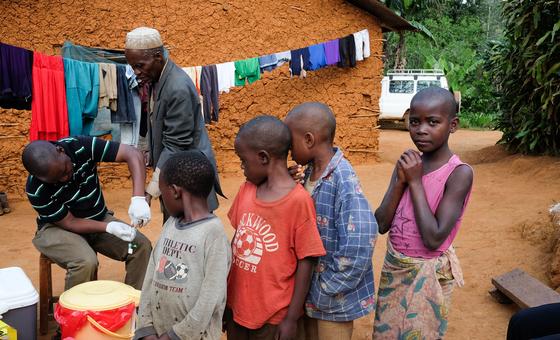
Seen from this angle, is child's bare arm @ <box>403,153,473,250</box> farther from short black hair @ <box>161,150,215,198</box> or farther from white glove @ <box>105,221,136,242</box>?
white glove @ <box>105,221,136,242</box>

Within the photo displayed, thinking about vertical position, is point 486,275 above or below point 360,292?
below

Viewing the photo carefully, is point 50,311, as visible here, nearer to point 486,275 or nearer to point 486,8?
point 486,275

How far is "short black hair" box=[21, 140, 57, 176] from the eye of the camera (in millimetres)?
2705

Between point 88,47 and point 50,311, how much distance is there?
14.2ft

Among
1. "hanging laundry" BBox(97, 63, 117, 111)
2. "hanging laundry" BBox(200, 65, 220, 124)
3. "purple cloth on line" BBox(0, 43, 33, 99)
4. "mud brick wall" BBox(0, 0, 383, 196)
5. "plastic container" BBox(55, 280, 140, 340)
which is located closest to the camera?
"plastic container" BBox(55, 280, 140, 340)

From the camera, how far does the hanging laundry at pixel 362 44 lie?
807cm

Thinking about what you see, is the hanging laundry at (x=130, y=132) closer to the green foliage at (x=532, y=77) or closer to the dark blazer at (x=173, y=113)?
the dark blazer at (x=173, y=113)

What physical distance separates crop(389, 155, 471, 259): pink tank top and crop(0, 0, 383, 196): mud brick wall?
5.94 meters

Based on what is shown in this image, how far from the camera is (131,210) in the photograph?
2.86 m

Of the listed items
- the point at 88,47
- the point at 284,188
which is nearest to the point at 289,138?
the point at 284,188

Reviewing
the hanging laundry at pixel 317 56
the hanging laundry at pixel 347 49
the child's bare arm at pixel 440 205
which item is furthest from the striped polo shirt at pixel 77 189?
the hanging laundry at pixel 347 49

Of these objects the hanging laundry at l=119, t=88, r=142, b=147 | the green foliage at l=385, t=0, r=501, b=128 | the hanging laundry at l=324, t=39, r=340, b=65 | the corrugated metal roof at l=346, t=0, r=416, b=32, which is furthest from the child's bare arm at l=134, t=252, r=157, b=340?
the green foliage at l=385, t=0, r=501, b=128

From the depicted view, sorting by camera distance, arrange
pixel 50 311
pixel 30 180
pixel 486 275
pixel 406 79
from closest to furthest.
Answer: pixel 30 180
pixel 50 311
pixel 486 275
pixel 406 79

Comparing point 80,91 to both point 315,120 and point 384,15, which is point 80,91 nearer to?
point 315,120
